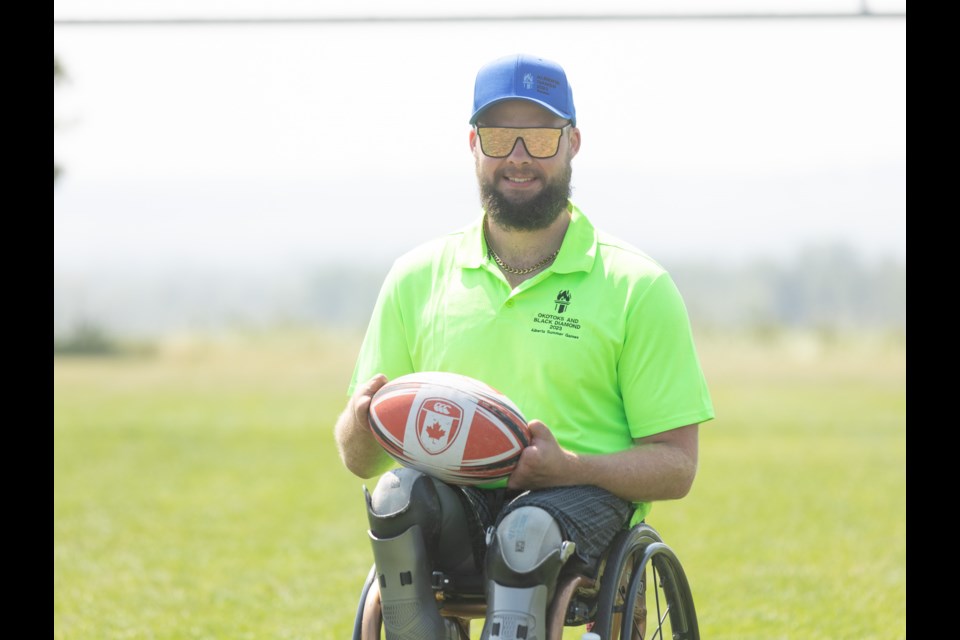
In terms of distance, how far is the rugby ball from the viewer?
155 inches

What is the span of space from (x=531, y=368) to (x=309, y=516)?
24.2 feet

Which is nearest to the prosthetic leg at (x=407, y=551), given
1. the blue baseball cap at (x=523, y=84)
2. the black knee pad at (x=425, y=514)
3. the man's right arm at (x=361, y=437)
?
the black knee pad at (x=425, y=514)

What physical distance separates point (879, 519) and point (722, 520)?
3.77ft

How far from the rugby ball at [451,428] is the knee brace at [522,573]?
193mm

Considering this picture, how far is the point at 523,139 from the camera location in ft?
14.1

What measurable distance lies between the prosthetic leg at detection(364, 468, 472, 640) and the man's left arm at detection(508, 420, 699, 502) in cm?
25

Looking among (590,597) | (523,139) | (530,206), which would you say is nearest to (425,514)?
(590,597)

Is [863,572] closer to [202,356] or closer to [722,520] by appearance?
[722,520]

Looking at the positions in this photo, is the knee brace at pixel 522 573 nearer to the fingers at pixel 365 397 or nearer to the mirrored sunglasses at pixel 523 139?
the fingers at pixel 365 397

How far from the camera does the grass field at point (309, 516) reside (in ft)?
23.6

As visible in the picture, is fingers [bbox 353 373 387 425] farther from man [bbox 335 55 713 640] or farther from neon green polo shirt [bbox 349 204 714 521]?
neon green polo shirt [bbox 349 204 714 521]

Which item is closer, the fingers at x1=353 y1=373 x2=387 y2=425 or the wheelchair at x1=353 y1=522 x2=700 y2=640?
the wheelchair at x1=353 y1=522 x2=700 y2=640

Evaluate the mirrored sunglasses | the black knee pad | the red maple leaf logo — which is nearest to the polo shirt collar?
the mirrored sunglasses

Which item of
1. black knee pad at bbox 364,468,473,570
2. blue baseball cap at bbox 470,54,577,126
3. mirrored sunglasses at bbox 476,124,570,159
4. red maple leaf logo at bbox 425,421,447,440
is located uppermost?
blue baseball cap at bbox 470,54,577,126
